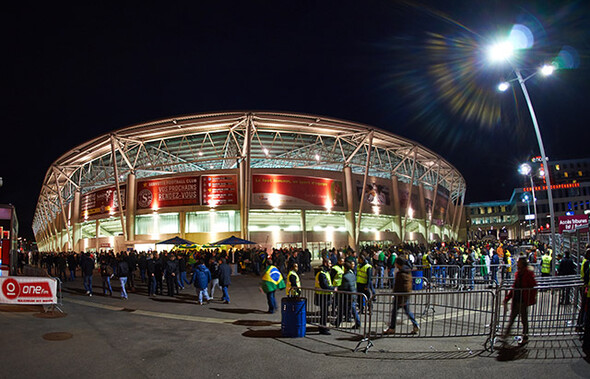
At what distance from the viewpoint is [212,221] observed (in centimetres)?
3503

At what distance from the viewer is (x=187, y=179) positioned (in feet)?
113

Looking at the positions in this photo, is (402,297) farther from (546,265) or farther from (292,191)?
(292,191)

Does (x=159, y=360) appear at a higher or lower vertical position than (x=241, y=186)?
lower

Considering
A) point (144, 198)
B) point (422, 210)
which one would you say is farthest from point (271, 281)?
point (422, 210)

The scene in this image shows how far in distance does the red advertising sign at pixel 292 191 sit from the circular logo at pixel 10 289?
2346cm

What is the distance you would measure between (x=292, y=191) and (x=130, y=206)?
53.3 ft

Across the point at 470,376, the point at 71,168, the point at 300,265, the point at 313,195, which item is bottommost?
the point at 300,265

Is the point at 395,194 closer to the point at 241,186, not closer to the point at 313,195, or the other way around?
the point at 313,195

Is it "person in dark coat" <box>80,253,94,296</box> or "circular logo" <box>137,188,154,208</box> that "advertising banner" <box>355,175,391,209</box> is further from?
"person in dark coat" <box>80,253,94,296</box>

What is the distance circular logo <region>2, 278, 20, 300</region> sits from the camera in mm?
10906

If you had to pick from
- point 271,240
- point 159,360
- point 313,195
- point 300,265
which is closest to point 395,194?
point 313,195

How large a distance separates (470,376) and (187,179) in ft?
105

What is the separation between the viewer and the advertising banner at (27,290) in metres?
10.6

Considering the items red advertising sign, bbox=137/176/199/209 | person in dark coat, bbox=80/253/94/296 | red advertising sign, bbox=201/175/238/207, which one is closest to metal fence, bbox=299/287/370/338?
person in dark coat, bbox=80/253/94/296
